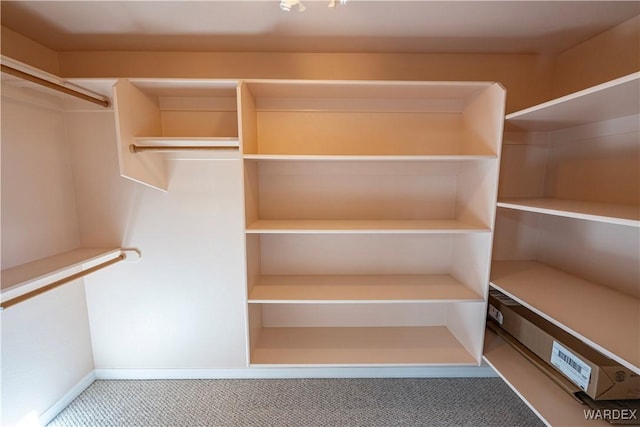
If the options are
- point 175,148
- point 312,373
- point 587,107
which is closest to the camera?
point 587,107

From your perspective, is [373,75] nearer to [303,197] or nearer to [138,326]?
[303,197]

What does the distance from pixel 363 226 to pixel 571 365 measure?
1.05m

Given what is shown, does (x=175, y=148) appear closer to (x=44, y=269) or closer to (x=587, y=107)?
(x=44, y=269)

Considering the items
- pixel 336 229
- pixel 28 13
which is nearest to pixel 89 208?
pixel 28 13

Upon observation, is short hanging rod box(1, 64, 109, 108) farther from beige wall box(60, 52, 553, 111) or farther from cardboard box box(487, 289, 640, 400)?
cardboard box box(487, 289, 640, 400)

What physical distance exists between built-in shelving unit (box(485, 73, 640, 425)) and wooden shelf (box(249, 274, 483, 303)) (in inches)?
10.2

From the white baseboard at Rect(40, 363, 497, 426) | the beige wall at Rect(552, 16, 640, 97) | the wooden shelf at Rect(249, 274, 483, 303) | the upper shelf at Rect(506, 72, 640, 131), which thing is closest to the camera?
the upper shelf at Rect(506, 72, 640, 131)

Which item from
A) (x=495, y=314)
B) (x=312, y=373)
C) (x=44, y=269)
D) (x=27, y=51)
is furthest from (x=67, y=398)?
(x=495, y=314)

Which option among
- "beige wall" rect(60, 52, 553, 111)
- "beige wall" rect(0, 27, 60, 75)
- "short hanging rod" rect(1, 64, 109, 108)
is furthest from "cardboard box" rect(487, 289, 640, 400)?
"beige wall" rect(0, 27, 60, 75)

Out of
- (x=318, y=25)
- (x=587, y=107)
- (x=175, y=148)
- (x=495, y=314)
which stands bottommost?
(x=495, y=314)

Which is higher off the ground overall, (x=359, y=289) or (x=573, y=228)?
(x=573, y=228)

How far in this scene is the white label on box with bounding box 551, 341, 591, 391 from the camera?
1.02 metres

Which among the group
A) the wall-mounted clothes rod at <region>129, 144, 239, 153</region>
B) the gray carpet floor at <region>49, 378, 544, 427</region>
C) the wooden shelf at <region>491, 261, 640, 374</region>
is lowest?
the gray carpet floor at <region>49, 378, 544, 427</region>

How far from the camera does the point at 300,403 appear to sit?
1.58 meters
